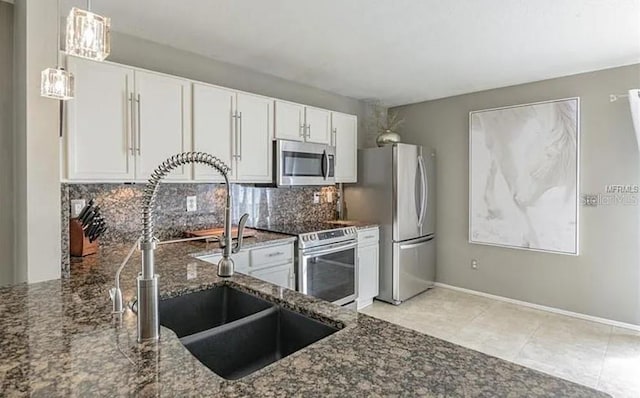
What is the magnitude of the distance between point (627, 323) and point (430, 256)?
1.94m

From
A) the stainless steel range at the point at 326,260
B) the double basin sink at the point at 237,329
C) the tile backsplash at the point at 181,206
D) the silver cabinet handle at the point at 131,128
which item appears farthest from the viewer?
the stainless steel range at the point at 326,260

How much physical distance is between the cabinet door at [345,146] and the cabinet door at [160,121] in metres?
1.70

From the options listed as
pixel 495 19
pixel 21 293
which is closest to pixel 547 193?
pixel 495 19

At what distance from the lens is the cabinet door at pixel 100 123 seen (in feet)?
7.16

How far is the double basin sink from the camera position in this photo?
1.13 meters

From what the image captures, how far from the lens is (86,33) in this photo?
1243 millimetres

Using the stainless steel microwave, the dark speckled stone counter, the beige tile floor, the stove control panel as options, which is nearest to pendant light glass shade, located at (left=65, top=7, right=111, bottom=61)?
the dark speckled stone counter

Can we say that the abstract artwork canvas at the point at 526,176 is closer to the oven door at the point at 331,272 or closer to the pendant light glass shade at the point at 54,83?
the oven door at the point at 331,272

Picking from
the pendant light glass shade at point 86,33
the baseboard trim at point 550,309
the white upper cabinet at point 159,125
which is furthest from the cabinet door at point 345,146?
the pendant light glass shade at point 86,33

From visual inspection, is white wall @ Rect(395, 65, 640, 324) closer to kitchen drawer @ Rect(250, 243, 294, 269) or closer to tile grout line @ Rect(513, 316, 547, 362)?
tile grout line @ Rect(513, 316, 547, 362)

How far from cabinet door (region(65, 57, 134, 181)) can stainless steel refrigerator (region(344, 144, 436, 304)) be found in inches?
100

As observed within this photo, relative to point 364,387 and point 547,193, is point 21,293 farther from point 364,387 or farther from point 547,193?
point 547,193

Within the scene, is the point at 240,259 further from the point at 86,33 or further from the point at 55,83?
the point at 86,33

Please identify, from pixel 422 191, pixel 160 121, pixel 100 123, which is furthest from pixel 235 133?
pixel 422 191
